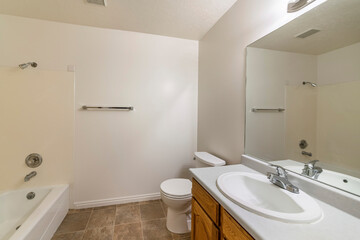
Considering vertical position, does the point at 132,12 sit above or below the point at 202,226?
above

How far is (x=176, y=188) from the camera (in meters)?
1.72

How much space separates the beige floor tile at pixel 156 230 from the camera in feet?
5.29

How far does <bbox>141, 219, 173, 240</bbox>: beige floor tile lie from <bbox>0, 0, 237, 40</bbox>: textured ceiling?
7.85 ft

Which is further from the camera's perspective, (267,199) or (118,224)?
(118,224)

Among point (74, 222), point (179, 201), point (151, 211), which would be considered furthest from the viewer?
point (151, 211)

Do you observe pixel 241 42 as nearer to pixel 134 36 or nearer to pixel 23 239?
pixel 134 36

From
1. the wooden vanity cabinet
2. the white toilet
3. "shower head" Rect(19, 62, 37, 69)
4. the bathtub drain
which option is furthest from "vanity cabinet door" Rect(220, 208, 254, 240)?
"shower head" Rect(19, 62, 37, 69)

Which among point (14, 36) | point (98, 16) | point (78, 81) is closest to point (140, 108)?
point (78, 81)

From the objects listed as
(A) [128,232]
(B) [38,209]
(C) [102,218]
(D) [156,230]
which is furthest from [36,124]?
(D) [156,230]

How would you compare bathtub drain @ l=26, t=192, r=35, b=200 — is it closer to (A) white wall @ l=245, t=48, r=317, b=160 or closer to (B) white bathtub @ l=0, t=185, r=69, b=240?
(B) white bathtub @ l=0, t=185, r=69, b=240

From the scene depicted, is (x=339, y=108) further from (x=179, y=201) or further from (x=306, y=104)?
(x=179, y=201)

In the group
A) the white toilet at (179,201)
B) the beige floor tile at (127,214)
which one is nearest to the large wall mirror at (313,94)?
the white toilet at (179,201)

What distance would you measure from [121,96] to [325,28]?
2.09 m

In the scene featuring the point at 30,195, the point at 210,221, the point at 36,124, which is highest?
the point at 36,124
